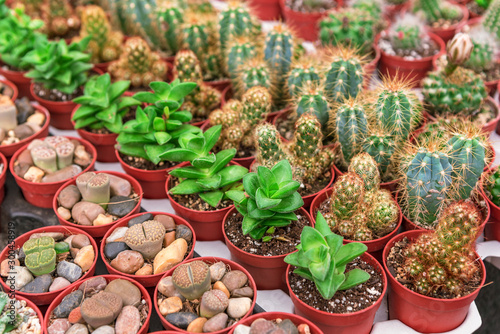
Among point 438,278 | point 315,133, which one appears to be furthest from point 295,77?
point 438,278

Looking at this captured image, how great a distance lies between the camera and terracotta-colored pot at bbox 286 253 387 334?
2.32m

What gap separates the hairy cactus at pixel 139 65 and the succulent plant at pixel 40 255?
1559 millimetres

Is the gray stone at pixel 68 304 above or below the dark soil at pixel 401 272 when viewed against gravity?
above

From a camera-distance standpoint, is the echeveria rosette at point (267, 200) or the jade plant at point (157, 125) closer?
the echeveria rosette at point (267, 200)

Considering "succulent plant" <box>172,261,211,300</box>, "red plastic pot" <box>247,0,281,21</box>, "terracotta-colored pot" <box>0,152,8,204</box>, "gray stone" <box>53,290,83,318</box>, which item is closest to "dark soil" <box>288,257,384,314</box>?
"succulent plant" <box>172,261,211,300</box>

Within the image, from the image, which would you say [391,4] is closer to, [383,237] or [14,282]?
[383,237]

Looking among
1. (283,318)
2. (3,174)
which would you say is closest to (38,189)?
(3,174)

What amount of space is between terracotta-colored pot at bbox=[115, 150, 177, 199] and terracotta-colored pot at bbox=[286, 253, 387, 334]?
3.60 feet

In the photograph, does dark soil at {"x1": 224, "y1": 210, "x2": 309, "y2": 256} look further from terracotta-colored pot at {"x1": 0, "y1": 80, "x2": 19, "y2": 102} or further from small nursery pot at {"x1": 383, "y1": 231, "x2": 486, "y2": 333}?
terracotta-colored pot at {"x1": 0, "y1": 80, "x2": 19, "y2": 102}

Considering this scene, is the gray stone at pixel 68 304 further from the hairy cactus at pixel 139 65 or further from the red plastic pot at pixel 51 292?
the hairy cactus at pixel 139 65

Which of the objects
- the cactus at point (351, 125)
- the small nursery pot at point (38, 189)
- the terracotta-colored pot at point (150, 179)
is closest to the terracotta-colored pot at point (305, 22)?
the cactus at point (351, 125)

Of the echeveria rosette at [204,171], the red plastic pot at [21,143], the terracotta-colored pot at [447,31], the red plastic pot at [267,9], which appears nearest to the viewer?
the echeveria rosette at [204,171]

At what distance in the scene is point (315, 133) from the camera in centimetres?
289

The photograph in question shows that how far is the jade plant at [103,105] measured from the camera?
334cm
